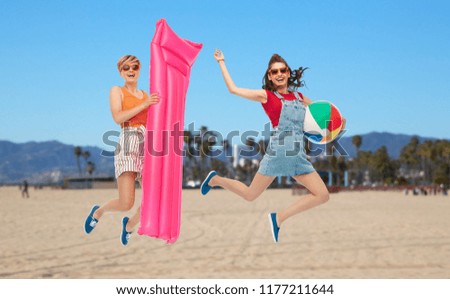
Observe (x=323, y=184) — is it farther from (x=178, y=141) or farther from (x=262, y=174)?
(x=178, y=141)

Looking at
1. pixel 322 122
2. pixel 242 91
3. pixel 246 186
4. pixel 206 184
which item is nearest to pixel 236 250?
pixel 206 184

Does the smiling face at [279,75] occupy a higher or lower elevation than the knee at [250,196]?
higher

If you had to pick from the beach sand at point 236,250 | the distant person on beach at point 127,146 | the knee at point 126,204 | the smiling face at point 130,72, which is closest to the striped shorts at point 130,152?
the distant person on beach at point 127,146

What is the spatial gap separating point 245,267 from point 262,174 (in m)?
32.3

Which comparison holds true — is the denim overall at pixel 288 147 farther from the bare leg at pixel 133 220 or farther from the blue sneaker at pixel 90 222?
the blue sneaker at pixel 90 222

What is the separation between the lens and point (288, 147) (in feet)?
12.2

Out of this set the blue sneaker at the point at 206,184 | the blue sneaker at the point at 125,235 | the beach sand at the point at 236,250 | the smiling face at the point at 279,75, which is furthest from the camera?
the beach sand at the point at 236,250

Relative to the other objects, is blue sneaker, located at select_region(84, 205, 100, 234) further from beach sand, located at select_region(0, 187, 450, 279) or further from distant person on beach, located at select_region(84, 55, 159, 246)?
beach sand, located at select_region(0, 187, 450, 279)

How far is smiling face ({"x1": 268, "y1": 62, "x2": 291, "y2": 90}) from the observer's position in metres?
3.80

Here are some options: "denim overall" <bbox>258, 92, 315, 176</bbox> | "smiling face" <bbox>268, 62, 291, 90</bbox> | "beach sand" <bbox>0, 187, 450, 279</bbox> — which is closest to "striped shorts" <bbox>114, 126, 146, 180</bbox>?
"denim overall" <bbox>258, 92, 315, 176</bbox>

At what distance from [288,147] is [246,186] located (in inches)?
14.3

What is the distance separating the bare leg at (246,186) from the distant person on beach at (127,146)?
547 millimetres

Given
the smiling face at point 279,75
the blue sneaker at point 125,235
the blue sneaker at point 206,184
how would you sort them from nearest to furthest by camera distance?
1. the blue sneaker at point 125,235
2. the smiling face at point 279,75
3. the blue sneaker at point 206,184

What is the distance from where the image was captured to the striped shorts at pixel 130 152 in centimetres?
363
